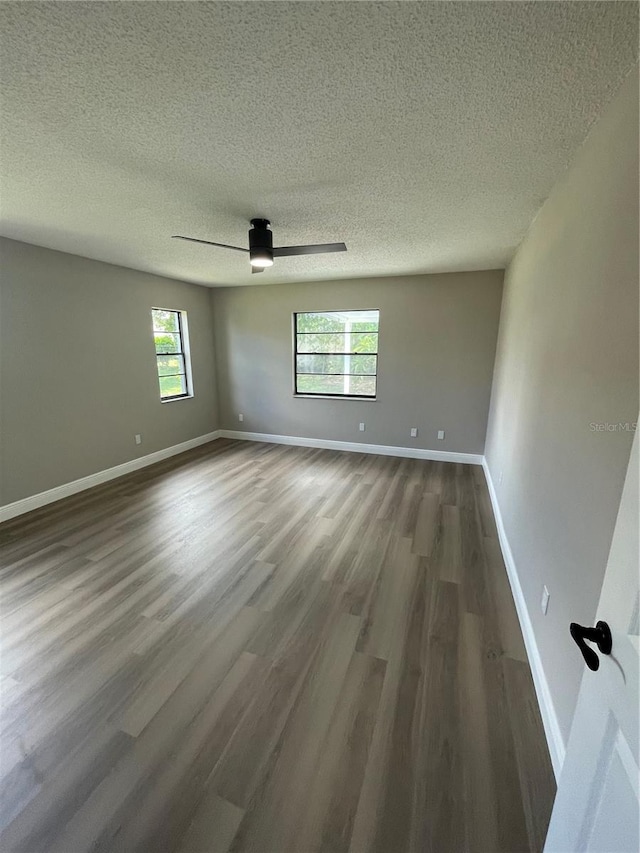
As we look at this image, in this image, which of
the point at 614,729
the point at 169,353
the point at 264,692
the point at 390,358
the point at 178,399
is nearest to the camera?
the point at 614,729

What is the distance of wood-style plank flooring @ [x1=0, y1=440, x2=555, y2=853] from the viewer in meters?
1.15

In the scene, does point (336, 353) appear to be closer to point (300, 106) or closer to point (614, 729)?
point (300, 106)

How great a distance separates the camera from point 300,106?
4.40ft

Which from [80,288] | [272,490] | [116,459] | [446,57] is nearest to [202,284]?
[80,288]

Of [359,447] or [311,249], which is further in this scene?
[359,447]

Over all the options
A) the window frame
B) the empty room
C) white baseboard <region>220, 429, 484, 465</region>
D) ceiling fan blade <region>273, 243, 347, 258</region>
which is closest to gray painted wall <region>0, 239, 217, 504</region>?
the empty room

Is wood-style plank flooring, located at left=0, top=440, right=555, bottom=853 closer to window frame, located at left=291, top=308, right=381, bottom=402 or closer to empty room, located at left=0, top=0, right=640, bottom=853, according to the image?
empty room, located at left=0, top=0, right=640, bottom=853

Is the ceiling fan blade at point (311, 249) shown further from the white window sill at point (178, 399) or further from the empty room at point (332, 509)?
the white window sill at point (178, 399)

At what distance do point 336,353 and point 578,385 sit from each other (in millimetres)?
4029

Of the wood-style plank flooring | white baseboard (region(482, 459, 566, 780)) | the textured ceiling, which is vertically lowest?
the wood-style plank flooring

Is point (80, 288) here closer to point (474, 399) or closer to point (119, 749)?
point (119, 749)

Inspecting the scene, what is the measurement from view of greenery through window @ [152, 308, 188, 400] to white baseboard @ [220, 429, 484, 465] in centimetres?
124

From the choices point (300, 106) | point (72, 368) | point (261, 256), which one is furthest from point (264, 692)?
point (72, 368)

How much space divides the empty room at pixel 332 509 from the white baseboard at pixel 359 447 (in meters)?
1.15
